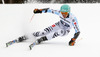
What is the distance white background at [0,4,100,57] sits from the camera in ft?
9.77

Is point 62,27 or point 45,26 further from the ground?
point 62,27

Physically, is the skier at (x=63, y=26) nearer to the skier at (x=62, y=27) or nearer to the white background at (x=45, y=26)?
the skier at (x=62, y=27)

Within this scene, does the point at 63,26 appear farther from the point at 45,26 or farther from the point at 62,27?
the point at 45,26

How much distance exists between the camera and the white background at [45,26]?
9.77ft

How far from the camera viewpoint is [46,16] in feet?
20.3

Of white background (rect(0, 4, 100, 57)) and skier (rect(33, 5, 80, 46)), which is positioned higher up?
skier (rect(33, 5, 80, 46))

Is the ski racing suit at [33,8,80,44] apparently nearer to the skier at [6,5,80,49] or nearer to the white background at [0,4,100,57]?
the skier at [6,5,80,49]

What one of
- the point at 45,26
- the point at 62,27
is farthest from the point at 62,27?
the point at 45,26

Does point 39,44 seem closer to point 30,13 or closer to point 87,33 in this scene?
point 87,33

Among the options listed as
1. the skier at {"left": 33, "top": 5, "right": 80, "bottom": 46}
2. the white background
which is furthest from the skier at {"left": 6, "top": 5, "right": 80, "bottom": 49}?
the white background

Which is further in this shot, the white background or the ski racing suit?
the ski racing suit

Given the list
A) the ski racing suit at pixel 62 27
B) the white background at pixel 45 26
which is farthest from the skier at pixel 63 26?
the white background at pixel 45 26

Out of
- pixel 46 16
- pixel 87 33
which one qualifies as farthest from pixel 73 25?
pixel 46 16

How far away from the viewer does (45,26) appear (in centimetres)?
540
